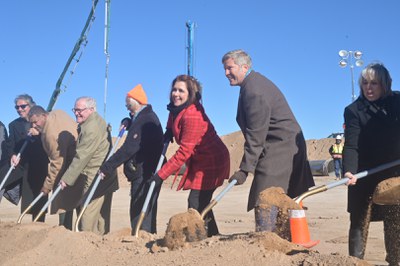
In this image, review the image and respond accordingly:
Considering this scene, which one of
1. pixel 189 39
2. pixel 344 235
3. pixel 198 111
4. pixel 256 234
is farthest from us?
pixel 189 39

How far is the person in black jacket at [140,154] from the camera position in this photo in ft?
15.6

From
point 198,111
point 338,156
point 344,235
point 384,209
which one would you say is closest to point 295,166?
point 384,209

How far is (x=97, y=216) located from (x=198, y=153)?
177 cm

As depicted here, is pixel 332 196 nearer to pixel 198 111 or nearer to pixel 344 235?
pixel 344 235

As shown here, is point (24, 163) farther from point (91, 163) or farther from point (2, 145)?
point (91, 163)

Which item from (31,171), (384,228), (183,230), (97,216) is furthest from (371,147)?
(31,171)

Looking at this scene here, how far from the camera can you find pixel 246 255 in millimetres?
2855

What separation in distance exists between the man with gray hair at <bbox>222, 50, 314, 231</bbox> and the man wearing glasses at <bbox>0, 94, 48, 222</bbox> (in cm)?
330

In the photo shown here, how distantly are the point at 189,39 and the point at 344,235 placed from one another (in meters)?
9.43

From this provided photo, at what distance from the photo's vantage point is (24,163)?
6508 millimetres

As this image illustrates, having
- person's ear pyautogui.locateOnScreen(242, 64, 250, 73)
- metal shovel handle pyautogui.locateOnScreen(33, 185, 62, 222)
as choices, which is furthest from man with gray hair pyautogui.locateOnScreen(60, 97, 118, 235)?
person's ear pyautogui.locateOnScreen(242, 64, 250, 73)

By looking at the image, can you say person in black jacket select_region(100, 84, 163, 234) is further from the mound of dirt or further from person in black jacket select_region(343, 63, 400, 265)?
person in black jacket select_region(343, 63, 400, 265)

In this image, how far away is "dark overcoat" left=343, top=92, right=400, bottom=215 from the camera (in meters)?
3.70

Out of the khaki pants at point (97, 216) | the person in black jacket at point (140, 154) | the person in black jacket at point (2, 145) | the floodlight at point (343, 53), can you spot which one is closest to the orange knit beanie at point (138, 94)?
the person in black jacket at point (140, 154)
